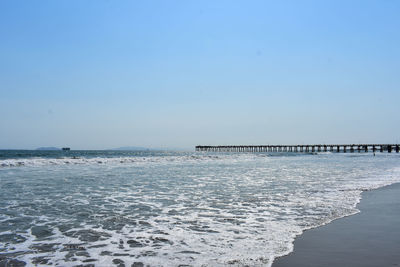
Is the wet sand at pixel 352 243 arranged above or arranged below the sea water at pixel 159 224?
above

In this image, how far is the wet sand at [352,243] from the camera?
157 inches

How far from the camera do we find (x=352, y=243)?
4.75 meters

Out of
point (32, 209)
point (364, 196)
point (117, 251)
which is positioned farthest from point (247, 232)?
point (364, 196)

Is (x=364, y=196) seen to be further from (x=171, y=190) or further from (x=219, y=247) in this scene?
(x=219, y=247)

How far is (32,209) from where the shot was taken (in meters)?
7.50

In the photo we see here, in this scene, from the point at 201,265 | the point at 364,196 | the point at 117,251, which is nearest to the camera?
the point at 201,265

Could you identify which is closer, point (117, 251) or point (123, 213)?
point (117, 251)

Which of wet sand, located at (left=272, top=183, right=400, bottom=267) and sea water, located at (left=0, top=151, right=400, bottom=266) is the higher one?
wet sand, located at (left=272, top=183, right=400, bottom=267)

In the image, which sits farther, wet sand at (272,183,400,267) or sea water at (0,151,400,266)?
sea water at (0,151,400,266)

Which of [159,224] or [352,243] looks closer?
[352,243]

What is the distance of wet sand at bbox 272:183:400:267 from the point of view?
157 inches

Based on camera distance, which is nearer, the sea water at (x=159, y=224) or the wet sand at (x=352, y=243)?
the wet sand at (x=352, y=243)

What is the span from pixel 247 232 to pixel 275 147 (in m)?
109

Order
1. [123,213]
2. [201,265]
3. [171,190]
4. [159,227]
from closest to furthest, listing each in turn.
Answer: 1. [201,265]
2. [159,227]
3. [123,213]
4. [171,190]
